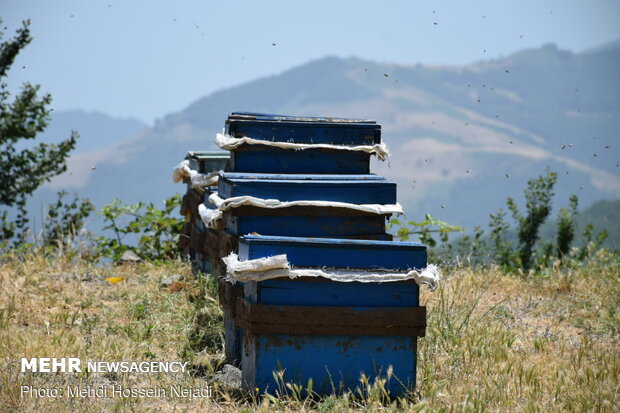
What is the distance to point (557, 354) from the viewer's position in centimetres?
679

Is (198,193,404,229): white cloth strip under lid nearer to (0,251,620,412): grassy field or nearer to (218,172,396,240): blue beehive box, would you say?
(218,172,396,240): blue beehive box

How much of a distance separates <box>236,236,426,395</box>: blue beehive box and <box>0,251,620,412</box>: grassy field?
174 millimetres

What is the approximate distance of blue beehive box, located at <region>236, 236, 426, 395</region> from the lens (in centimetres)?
525

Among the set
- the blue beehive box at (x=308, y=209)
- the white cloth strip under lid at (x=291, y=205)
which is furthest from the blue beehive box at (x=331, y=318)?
the blue beehive box at (x=308, y=209)

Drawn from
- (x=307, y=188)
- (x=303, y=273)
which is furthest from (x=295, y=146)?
(x=303, y=273)

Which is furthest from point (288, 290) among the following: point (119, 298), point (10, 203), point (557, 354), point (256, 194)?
point (10, 203)

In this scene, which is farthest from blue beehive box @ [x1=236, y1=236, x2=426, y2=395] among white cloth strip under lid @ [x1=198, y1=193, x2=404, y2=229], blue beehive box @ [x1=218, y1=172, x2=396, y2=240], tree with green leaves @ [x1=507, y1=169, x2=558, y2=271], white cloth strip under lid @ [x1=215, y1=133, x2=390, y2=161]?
tree with green leaves @ [x1=507, y1=169, x2=558, y2=271]

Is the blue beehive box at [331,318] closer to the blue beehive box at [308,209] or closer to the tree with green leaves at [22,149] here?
the blue beehive box at [308,209]

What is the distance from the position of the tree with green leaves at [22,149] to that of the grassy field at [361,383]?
5.69 metres

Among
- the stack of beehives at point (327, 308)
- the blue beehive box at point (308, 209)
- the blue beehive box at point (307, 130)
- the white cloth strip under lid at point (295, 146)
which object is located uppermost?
the blue beehive box at point (307, 130)

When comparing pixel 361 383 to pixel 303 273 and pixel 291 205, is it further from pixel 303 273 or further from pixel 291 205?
pixel 291 205

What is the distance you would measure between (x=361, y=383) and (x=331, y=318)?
1.81 feet

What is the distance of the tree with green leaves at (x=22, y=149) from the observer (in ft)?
49.5

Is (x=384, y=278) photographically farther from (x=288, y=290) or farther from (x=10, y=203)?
(x=10, y=203)
